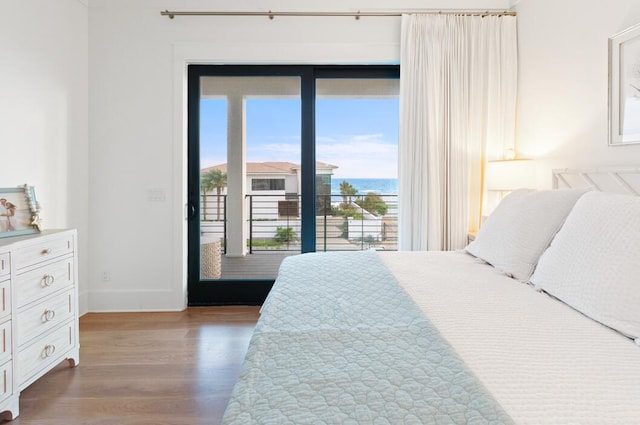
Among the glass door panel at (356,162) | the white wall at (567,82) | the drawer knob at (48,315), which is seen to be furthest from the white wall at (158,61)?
the drawer knob at (48,315)

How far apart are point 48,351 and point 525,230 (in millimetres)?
2692

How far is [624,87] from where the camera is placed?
2148 mm

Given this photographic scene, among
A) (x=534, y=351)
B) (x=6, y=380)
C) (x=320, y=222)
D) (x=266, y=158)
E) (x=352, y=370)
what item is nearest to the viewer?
(x=352, y=370)

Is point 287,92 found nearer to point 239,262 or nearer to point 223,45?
point 223,45

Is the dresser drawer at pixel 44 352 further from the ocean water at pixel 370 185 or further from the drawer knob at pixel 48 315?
the ocean water at pixel 370 185

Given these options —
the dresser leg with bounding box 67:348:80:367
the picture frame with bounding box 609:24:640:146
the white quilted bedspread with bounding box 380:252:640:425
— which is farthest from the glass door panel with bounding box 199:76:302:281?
the picture frame with bounding box 609:24:640:146

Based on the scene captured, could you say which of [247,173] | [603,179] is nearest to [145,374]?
[247,173]

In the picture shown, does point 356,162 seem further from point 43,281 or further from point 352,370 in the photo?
point 352,370

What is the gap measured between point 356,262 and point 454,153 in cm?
169

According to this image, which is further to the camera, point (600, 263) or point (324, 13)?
point (324, 13)

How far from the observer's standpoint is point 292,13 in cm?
327

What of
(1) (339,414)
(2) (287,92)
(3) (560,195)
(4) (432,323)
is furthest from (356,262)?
(2) (287,92)

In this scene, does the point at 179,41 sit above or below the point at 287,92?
above

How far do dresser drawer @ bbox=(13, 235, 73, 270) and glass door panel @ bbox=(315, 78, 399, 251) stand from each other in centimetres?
203
